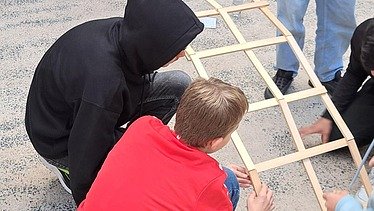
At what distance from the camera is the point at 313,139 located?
6.04ft

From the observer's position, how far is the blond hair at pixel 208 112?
1.08 meters

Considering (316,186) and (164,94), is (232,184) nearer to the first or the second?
(316,186)

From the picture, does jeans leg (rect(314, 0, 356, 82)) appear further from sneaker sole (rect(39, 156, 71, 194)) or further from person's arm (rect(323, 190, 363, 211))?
sneaker sole (rect(39, 156, 71, 194))

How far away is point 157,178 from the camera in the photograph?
3.40ft

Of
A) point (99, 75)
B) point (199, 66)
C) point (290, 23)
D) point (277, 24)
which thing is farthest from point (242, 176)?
point (290, 23)

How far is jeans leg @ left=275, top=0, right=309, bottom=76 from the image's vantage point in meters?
1.86

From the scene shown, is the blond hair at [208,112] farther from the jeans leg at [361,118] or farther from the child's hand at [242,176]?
the jeans leg at [361,118]

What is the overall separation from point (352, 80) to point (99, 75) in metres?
0.87

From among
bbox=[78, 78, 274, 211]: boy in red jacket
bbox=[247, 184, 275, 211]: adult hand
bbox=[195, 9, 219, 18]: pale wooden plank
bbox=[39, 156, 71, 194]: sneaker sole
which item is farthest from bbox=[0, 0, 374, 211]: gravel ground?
bbox=[78, 78, 274, 211]: boy in red jacket

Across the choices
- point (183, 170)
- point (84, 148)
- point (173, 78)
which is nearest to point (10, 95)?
point (173, 78)

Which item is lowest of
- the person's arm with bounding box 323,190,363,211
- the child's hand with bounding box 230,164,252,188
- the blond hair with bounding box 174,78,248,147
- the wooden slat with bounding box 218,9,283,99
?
the child's hand with bounding box 230,164,252,188

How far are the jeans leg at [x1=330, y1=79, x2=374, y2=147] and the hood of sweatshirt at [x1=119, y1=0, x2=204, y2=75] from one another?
2.44 feet

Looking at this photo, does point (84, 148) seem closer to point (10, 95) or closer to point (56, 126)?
point (56, 126)

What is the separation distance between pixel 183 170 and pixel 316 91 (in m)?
0.67
